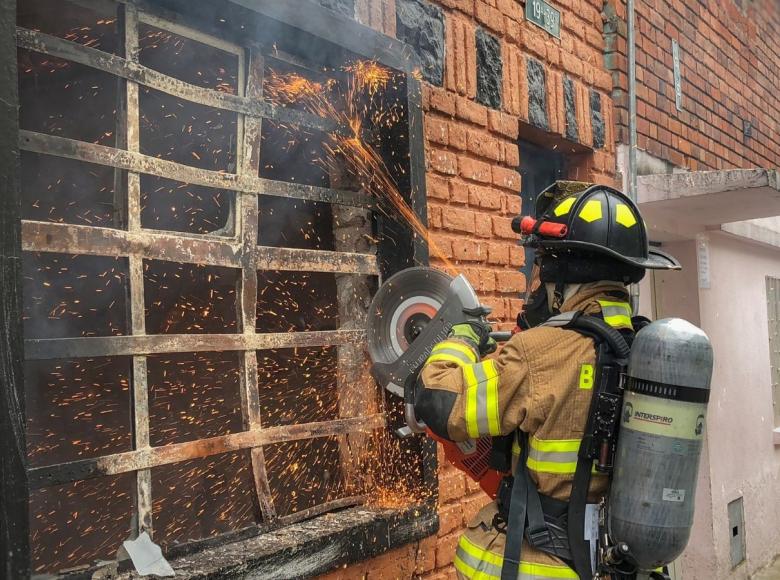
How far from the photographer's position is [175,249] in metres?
2.58

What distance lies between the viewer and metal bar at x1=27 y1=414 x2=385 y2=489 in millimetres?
2146

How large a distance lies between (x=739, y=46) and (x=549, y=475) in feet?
21.1

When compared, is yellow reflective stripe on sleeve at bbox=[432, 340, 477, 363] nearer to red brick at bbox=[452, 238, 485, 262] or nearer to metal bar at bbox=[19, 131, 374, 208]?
metal bar at bbox=[19, 131, 374, 208]

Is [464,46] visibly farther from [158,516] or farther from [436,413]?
[158,516]

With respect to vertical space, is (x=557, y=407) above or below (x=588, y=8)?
below

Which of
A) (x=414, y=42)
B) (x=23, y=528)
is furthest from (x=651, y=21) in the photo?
(x=23, y=528)

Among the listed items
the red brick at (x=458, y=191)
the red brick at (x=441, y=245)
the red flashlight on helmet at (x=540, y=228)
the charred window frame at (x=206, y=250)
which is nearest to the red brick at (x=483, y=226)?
the red brick at (x=458, y=191)

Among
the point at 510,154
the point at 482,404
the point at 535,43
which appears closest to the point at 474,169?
the point at 510,154

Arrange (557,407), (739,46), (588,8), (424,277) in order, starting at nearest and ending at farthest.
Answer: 1. (557,407)
2. (424,277)
3. (588,8)
4. (739,46)

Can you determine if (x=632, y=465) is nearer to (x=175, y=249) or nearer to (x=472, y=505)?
(x=175, y=249)

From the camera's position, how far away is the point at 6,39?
1.97m

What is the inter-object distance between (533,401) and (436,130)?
174 centimetres

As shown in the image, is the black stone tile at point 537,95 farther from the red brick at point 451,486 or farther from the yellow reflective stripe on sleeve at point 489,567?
the yellow reflective stripe on sleeve at point 489,567

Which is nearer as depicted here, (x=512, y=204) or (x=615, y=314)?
(x=615, y=314)
